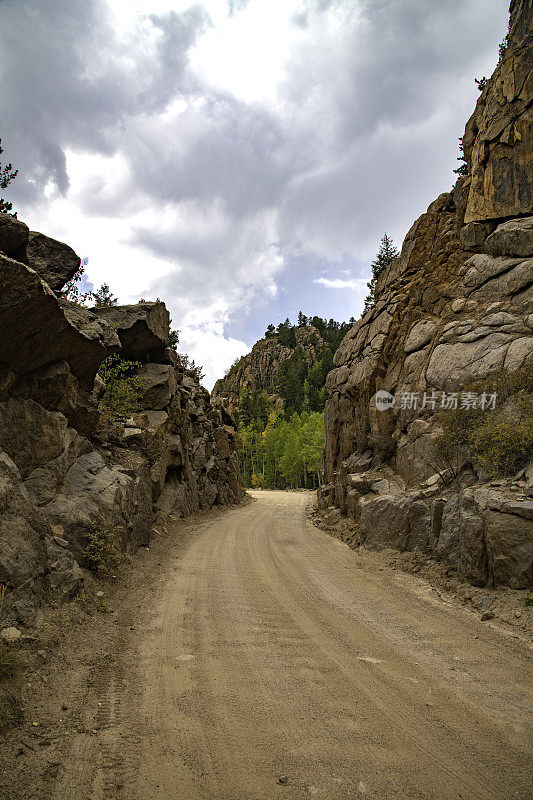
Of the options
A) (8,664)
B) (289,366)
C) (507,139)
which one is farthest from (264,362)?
(8,664)

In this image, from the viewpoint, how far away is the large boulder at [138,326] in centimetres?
1664

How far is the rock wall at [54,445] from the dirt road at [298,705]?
173cm

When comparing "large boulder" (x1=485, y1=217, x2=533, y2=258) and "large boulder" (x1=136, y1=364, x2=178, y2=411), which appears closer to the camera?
"large boulder" (x1=485, y1=217, x2=533, y2=258)

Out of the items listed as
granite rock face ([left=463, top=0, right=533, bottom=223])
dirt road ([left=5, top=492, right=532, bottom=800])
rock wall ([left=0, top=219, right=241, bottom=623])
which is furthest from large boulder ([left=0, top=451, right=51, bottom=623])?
granite rock face ([left=463, top=0, right=533, bottom=223])

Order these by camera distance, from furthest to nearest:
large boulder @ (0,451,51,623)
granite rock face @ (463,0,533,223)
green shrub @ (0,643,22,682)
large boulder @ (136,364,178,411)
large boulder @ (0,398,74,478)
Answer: large boulder @ (136,364,178,411)
granite rock face @ (463,0,533,223)
large boulder @ (0,398,74,478)
large boulder @ (0,451,51,623)
green shrub @ (0,643,22,682)

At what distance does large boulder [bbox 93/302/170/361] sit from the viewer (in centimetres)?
1664

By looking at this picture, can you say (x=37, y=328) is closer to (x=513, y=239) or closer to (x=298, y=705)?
(x=298, y=705)

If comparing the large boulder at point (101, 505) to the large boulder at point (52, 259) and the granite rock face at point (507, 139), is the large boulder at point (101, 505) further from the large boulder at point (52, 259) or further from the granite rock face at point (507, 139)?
the granite rock face at point (507, 139)

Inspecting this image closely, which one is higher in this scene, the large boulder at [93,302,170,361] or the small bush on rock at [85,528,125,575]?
the large boulder at [93,302,170,361]

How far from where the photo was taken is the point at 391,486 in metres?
14.9

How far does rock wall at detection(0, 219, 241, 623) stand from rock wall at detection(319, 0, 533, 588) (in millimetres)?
7828

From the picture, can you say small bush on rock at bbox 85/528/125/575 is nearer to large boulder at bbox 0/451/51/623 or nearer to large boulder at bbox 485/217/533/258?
large boulder at bbox 0/451/51/623

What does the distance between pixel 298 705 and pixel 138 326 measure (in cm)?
1521

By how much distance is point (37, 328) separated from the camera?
7129mm
